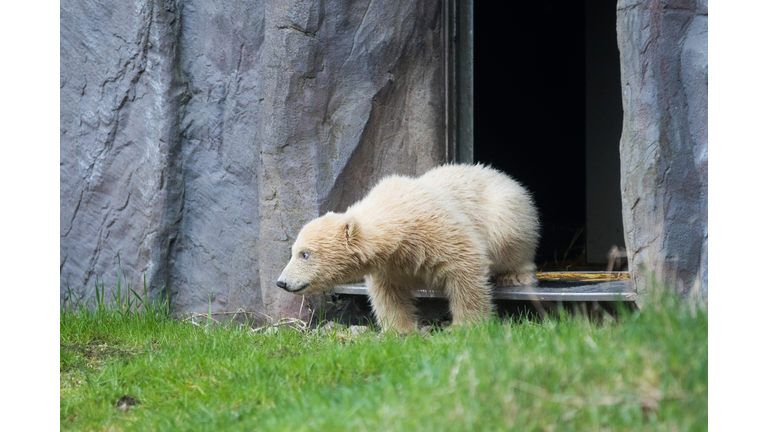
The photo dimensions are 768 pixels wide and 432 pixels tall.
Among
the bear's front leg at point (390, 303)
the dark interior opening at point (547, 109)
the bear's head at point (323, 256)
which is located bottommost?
the bear's front leg at point (390, 303)

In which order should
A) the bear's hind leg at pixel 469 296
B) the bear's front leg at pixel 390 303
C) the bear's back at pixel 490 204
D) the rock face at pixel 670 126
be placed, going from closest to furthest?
the rock face at pixel 670 126, the bear's hind leg at pixel 469 296, the bear's front leg at pixel 390 303, the bear's back at pixel 490 204

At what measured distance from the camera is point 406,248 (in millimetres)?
4375

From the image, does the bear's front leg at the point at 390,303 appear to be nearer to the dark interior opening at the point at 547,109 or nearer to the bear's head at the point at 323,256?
the bear's head at the point at 323,256

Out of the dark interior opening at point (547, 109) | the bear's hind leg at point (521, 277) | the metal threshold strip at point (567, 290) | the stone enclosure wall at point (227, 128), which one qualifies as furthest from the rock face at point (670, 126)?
the dark interior opening at point (547, 109)

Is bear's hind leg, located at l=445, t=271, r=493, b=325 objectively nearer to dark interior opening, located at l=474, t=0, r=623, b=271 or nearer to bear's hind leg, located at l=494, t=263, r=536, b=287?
bear's hind leg, located at l=494, t=263, r=536, b=287

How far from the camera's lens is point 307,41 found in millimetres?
5250

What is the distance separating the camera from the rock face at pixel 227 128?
5344mm

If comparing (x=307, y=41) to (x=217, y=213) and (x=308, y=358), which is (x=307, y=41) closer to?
(x=217, y=213)

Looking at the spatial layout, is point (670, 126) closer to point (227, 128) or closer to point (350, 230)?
point (350, 230)

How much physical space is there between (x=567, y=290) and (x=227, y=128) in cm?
329

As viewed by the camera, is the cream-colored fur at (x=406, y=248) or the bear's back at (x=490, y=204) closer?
the cream-colored fur at (x=406, y=248)

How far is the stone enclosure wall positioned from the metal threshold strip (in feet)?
3.31

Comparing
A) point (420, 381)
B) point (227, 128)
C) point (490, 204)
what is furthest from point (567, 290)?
point (227, 128)

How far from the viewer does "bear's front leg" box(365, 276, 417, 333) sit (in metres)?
4.70
